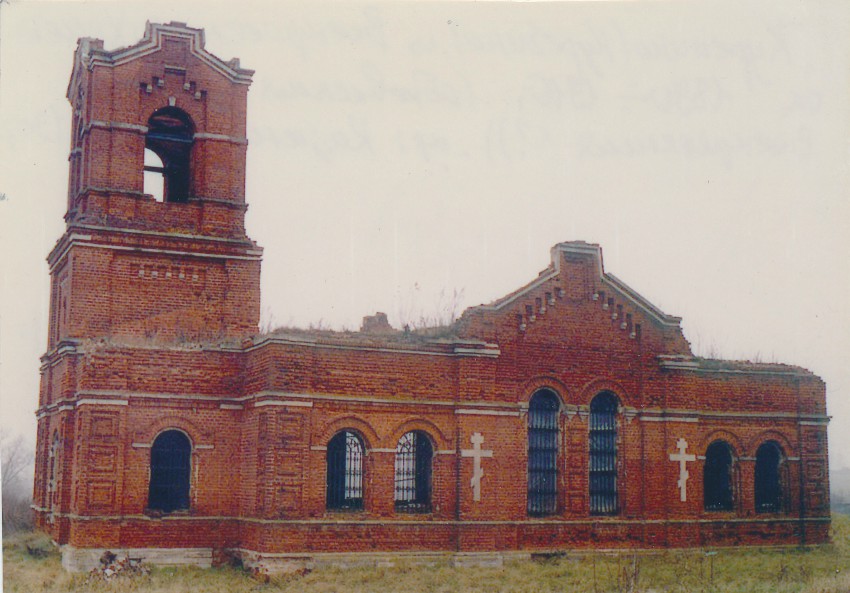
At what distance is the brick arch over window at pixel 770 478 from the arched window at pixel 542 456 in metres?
5.49

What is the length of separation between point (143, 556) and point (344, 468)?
4276mm

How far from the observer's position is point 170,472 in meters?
20.0

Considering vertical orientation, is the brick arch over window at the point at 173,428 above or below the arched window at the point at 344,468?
above

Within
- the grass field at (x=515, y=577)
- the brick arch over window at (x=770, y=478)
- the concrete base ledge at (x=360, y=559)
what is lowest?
the grass field at (x=515, y=577)

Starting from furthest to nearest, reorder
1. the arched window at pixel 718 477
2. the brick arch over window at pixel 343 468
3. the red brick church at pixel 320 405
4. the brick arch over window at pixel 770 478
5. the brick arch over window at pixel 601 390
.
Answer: the brick arch over window at pixel 770 478 → the arched window at pixel 718 477 → the brick arch over window at pixel 601 390 → the brick arch over window at pixel 343 468 → the red brick church at pixel 320 405

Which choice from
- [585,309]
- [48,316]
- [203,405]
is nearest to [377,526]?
[203,405]

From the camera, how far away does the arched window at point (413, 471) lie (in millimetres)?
20453

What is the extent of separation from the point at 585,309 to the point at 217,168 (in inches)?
353

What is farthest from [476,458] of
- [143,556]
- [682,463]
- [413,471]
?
[143,556]

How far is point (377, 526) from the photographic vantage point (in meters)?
19.5

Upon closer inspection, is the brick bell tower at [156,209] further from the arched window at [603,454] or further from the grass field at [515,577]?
the arched window at [603,454]

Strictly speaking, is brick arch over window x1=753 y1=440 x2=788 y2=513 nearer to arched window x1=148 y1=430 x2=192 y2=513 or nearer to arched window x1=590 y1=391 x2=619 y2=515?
arched window x1=590 y1=391 x2=619 y2=515

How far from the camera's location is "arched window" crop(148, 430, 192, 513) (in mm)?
19875

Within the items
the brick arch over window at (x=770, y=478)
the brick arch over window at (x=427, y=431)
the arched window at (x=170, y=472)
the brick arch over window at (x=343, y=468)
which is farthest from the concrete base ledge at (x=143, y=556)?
the brick arch over window at (x=770, y=478)
